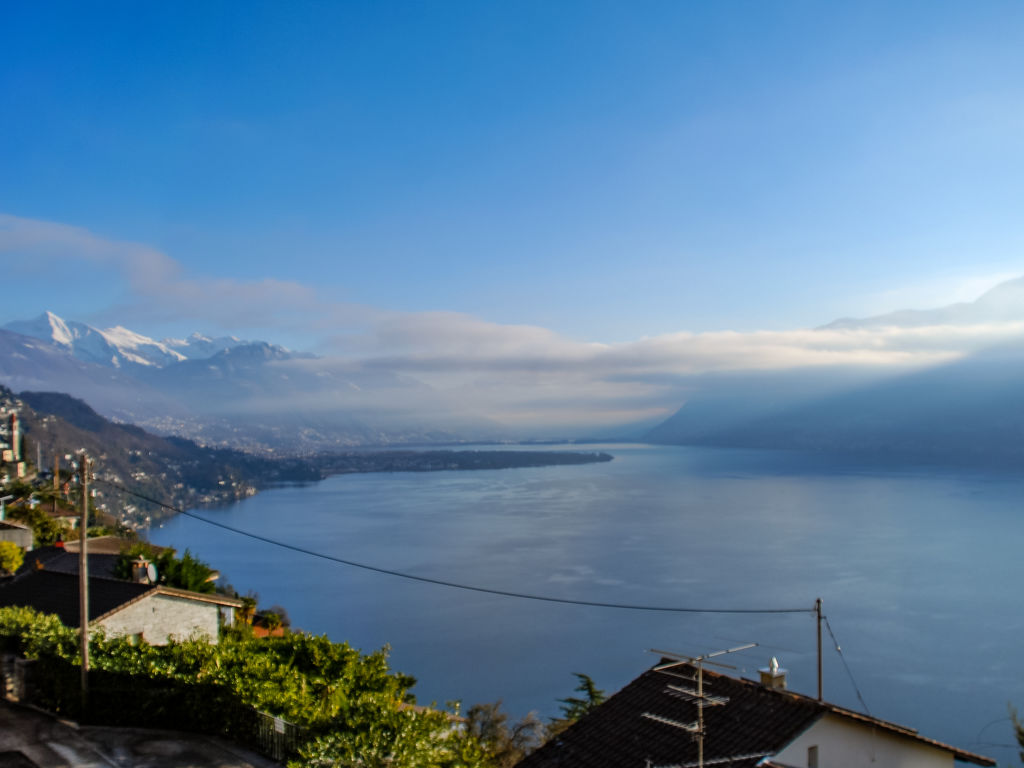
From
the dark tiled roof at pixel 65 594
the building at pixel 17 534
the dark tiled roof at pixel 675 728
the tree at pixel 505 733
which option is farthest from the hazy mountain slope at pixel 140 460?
the dark tiled roof at pixel 675 728

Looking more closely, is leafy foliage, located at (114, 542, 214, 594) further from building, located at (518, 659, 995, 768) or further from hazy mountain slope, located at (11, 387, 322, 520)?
hazy mountain slope, located at (11, 387, 322, 520)

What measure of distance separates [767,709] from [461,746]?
4868mm

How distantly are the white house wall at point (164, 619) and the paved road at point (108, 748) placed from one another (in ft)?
13.9

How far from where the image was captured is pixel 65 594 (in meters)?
17.0

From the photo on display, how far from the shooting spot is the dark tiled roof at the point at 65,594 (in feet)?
51.7

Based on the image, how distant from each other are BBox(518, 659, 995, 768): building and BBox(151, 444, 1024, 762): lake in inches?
480

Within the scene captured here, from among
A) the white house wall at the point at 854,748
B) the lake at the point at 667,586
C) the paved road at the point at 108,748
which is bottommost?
the lake at the point at 667,586

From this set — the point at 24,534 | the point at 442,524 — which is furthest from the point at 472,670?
the point at 442,524

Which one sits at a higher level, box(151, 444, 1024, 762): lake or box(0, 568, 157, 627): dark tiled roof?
box(0, 568, 157, 627): dark tiled roof

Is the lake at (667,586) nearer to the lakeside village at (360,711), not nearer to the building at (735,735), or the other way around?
the building at (735,735)

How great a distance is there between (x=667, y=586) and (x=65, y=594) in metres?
58.6

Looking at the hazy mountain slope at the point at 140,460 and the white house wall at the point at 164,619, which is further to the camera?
A: the hazy mountain slope at the point at 140,460


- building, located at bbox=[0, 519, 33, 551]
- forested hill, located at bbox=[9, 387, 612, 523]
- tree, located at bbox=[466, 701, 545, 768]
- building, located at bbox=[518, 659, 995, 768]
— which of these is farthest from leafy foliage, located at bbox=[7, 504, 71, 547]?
forested hill, located at bbox=[9, 387, 612, 523]

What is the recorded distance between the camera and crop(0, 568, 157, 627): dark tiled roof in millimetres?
15758
